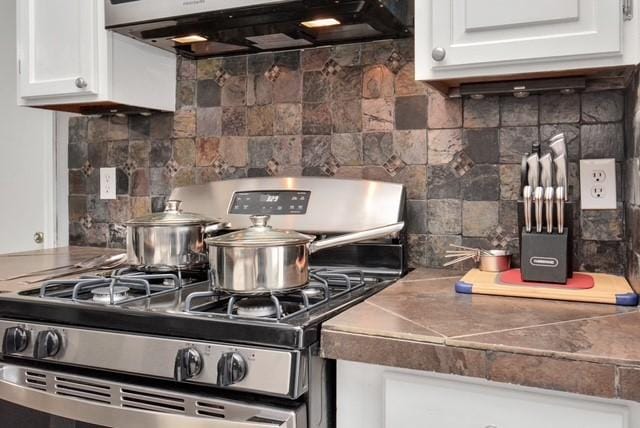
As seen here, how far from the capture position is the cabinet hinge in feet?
3.61

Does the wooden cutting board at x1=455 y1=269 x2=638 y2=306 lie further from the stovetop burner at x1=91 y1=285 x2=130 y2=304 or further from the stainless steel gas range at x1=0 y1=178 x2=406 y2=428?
the stovetop burner at x1=91 y1=285 x2=130 y2=304

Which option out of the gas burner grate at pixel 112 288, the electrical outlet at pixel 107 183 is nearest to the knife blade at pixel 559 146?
the gas burner grate at pixel 112 288

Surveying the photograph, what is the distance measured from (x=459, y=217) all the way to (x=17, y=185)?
184 centimetres

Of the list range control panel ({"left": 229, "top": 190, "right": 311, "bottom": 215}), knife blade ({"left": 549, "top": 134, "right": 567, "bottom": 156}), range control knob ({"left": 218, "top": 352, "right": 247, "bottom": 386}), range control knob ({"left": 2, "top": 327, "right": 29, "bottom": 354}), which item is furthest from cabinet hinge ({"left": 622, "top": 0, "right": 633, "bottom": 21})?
range control knob ({"left": 2, "top": 327, "right": 29, "bottom": 354})

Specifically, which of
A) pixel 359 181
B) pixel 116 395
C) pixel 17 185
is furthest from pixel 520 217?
pixel 17 185

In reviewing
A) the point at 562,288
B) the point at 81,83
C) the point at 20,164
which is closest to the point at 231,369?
the point at 562,288

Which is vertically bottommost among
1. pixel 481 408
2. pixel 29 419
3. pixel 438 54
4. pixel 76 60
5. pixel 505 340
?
pixel 29 419

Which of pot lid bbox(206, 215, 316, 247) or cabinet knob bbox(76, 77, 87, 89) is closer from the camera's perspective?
pot lid bbox(206, 215, 316, 247)

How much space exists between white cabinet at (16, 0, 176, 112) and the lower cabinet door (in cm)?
129

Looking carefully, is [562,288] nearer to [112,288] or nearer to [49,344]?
[112,288]

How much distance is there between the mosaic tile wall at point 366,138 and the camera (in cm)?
145

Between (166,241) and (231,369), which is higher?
(166,241)

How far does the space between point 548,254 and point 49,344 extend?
3.56 ft

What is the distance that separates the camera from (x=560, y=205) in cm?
123
